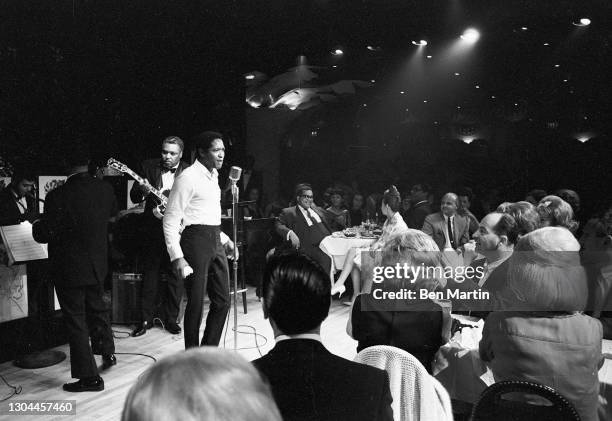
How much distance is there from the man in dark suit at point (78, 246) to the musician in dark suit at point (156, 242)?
130cm

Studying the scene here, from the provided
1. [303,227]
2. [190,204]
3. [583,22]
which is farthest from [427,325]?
[583,22]

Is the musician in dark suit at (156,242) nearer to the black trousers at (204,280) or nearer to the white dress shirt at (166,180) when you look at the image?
the white dress shirt at (166,180)

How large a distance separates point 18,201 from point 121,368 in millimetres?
1410

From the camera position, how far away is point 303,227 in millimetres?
6031

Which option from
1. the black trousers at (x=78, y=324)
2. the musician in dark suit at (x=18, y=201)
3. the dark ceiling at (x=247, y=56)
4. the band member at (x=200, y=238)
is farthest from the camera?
the dark ceiling at (x=247, y=56)

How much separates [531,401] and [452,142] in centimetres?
728

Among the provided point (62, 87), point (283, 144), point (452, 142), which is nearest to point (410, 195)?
point (452, 142)

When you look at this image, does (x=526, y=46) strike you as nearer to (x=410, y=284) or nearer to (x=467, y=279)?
(x=467, y=279)

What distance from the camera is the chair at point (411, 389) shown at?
156 cm

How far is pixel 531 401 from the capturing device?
5.47 feet

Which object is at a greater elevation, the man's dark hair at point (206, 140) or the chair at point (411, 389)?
the man's dark hair at point (206, 140)

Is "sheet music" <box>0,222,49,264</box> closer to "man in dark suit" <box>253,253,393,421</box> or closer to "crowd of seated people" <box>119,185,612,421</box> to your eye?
"crowd of seated people" <box>119,185,612,421</box>

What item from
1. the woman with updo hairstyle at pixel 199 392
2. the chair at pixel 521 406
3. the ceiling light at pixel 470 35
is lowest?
the chair at pixel 521 406

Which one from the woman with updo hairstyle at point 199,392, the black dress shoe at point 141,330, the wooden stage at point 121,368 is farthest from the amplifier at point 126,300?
the woman with updo hairstyle at point 199,392
